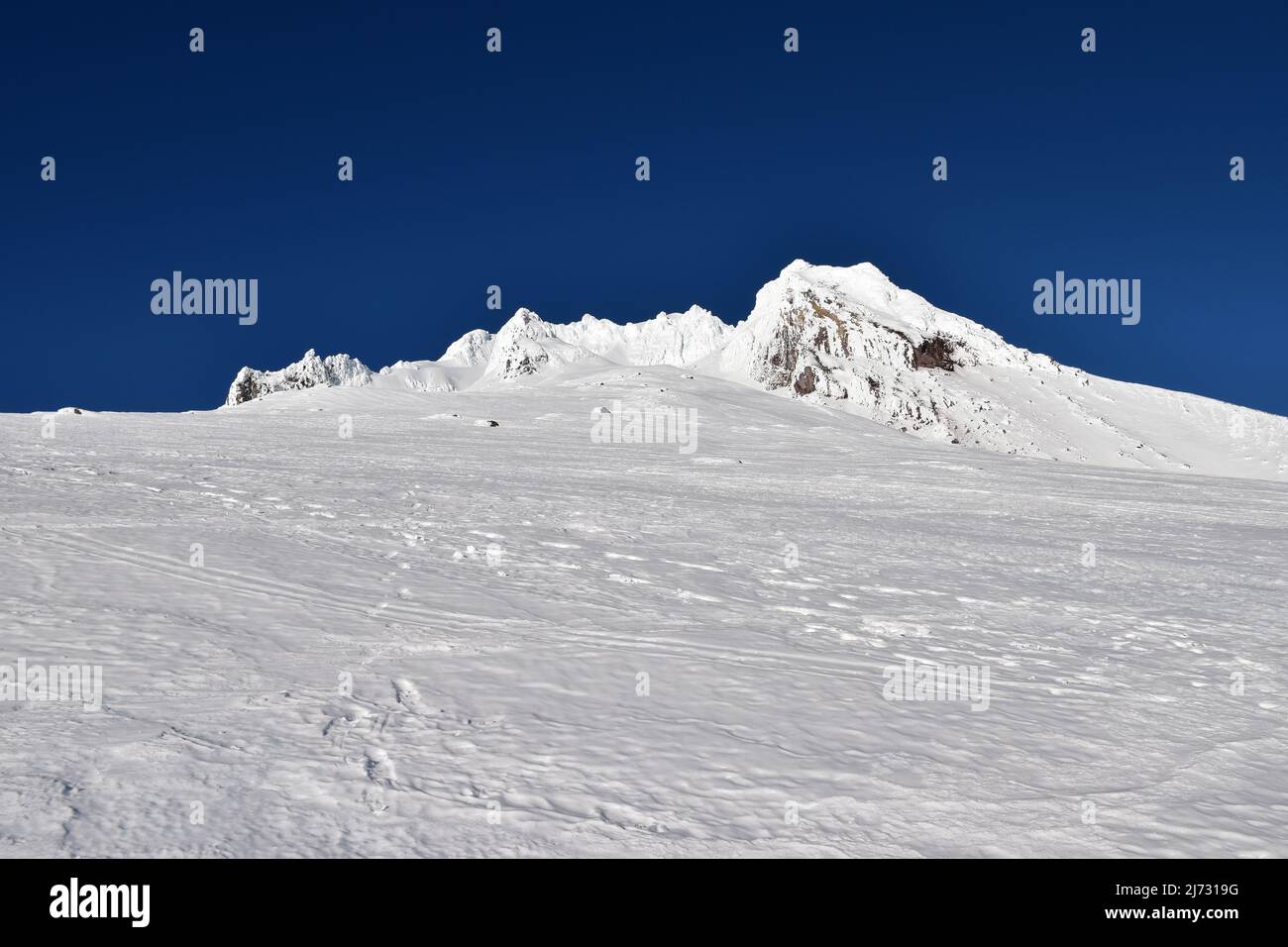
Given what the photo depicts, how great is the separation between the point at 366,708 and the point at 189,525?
7.65 metres

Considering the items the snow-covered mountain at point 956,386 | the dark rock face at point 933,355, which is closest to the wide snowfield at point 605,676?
the snow-covered mountain at point 956,386

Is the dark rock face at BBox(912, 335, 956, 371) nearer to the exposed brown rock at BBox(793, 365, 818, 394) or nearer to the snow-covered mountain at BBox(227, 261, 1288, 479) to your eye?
the snow-covered mountain at BBox(227, 261, 1288, 479)

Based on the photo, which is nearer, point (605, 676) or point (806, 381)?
point (605, 676)

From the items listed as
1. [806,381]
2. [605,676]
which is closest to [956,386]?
[806,381]

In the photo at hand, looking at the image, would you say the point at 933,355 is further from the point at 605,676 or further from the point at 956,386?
the point at 605,676

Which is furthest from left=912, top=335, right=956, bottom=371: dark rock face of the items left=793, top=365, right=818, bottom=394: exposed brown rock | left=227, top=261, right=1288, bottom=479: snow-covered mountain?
left=793, top=365, right=818, bottom=394: exposed brown rock

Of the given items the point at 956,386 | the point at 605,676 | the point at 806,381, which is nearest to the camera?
the point at 605,676

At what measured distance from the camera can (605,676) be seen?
24.2ft

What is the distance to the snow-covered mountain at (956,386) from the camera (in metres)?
98.6

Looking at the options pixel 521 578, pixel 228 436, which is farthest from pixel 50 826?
pixel 228 436

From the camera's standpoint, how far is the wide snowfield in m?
4.86

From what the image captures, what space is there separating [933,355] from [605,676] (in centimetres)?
12695

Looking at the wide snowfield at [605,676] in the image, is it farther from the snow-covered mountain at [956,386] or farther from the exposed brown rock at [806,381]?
the exposed brown rock at [806,381]
